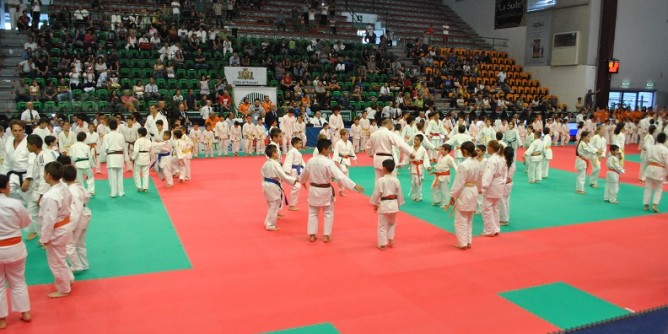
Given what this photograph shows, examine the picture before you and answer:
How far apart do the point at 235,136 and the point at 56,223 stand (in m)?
11.5

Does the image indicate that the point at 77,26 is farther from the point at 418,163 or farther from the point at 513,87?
the point at 513,87

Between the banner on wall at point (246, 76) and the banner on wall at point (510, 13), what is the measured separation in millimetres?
11120

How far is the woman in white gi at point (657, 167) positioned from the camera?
388 inches

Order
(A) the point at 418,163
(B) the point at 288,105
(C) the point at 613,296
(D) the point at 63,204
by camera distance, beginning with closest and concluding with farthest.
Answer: (D) the point at 63,204, (C) the point at 613,296, (A) the point at 418,163, (B) the point at 288,105

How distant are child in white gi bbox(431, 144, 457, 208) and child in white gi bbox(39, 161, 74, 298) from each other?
21.2ft

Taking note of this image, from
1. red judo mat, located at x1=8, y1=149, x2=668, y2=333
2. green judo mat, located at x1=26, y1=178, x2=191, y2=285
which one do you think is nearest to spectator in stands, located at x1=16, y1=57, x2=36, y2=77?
green judo mat, located at x1=26, y1=178, x2=191, y2=285

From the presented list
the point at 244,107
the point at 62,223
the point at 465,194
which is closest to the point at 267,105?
the point at 244,107

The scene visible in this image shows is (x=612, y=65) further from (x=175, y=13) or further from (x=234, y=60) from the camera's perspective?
(x=175, y=13)

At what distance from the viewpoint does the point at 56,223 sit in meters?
5.54

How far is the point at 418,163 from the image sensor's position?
34.3ft

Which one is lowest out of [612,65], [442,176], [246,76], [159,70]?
[442,176]

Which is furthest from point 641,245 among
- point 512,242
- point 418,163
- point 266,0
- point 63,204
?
point 266,0

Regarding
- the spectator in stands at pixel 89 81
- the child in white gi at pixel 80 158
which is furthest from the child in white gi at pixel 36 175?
the spectator in stands at pixel 89 81

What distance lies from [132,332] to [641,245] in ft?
24.7
